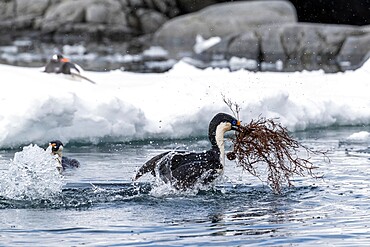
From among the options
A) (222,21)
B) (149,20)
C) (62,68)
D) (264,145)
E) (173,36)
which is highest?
(149,20)

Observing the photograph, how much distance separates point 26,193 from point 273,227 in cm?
281

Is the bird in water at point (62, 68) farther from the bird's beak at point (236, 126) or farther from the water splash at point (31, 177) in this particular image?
the bird's beak at point (236, 126)

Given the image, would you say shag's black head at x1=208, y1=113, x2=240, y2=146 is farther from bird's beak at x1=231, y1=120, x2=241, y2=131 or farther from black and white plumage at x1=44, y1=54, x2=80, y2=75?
black and white plumage at x1=44, y1=54, x2=80, y2=75

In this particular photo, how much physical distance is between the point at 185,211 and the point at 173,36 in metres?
33.7

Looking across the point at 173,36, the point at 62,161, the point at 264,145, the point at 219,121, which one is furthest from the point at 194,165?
the point at 173,36

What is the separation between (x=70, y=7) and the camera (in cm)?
4522

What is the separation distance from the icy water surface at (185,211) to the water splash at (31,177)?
0.02 meters

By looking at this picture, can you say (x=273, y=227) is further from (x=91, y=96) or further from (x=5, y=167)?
(x=91, y=96)

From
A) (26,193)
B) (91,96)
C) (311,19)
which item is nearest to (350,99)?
(91,96)

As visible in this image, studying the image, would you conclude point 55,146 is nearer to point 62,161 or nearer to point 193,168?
point 62,161

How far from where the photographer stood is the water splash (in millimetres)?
9836

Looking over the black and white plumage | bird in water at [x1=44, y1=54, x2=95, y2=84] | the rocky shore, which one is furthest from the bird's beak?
the rocky shore

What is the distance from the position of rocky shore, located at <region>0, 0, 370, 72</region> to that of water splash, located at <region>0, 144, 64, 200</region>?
18.4 meters

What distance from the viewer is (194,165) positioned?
10172 millimetres
